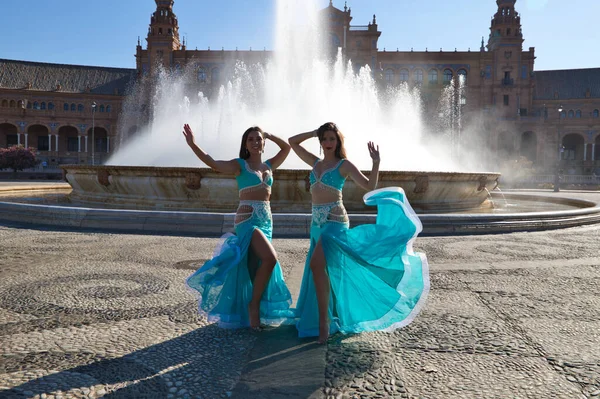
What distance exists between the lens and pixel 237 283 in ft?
11.6

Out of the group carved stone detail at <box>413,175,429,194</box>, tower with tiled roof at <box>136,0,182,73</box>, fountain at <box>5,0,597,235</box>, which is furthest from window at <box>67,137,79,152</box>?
carved stone detail at <box>413,175,429,194</box>

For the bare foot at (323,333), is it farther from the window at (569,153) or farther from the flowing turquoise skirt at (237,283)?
the window at (569,153)

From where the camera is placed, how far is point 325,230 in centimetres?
344

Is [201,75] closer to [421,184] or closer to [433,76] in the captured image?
[433,76]

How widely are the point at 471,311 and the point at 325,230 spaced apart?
5.50ft

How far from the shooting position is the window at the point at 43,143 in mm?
64344

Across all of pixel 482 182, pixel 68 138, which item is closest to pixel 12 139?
pixel 68 138

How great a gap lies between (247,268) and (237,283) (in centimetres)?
14

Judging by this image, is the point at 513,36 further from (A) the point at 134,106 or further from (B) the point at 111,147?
(B) the point at 111,147

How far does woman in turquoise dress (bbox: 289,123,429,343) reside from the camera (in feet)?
10.8

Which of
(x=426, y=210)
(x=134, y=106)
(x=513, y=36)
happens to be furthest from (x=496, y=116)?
(x=426, y=210)

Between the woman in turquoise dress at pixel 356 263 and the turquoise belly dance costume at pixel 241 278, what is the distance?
0.74ft

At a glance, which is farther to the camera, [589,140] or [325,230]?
[589,140]

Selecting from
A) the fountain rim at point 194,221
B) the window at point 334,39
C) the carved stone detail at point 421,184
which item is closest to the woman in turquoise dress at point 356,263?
the fountain rim at point 194,221
